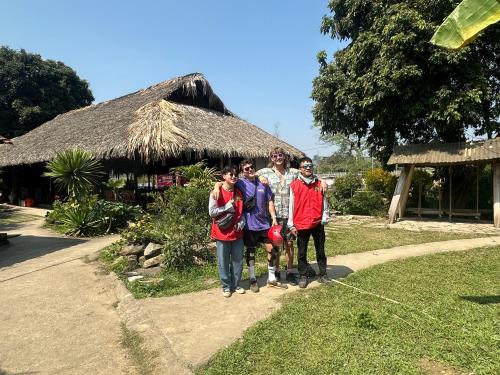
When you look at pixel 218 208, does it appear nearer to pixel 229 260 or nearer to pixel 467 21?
pixel 229 260

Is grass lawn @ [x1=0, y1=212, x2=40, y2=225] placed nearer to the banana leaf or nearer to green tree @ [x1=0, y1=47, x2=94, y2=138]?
green tree @ [x1=0, y1=47, x2=94, y2=138]

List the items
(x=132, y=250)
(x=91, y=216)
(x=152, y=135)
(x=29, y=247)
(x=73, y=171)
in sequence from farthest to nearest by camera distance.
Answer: (x=152, y=135) < (x=73, y=171) < (x=91, y=216) < (x=29, y=247) < (x=132, y=250)

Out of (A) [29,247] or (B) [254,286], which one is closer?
(B) [254,286]

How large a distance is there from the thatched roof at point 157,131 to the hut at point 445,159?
5.25 meters

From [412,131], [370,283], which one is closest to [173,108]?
[412,131]

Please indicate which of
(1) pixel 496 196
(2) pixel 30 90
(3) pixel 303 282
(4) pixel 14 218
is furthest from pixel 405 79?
(2) pixel 30 90

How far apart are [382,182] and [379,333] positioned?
1163 centimetres

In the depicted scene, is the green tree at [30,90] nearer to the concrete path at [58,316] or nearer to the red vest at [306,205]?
the concrete path at [58,316]

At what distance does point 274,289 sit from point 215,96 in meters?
12.8

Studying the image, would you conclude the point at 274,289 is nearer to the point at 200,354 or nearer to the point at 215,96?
the point at 200,354

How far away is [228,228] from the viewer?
4.62 m

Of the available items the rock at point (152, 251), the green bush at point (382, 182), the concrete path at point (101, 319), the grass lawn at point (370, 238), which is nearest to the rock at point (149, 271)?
the rock at point (152, 251)

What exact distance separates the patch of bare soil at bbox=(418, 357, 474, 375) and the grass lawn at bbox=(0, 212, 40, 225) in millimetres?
13580

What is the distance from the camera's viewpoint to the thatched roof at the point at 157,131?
450 inches
